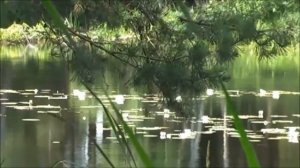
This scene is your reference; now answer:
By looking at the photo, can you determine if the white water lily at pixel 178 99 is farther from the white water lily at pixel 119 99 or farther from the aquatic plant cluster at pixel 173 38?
the white water lily at pixel 119 99

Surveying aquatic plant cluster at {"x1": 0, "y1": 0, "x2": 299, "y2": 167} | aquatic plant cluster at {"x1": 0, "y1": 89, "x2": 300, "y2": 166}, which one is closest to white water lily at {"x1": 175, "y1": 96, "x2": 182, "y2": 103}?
aquatic plant cluster at {"x1": 0, "y1": 0, "x2": 299, "y2": 167}

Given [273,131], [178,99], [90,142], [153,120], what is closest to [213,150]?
[273,131]

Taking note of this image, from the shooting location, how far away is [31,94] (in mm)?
11609

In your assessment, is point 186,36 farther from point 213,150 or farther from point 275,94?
point 275,94

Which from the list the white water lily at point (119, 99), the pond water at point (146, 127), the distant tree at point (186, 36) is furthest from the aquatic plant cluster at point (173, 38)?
the white water lily at point (119, 99)

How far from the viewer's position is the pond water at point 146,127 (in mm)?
7461

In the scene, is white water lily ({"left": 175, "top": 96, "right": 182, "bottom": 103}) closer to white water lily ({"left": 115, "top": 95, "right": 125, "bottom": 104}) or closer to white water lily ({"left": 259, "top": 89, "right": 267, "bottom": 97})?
white water lily ({"left": 115, "top": 95, "right": 125, "bottom": 104})

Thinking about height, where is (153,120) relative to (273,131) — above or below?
above

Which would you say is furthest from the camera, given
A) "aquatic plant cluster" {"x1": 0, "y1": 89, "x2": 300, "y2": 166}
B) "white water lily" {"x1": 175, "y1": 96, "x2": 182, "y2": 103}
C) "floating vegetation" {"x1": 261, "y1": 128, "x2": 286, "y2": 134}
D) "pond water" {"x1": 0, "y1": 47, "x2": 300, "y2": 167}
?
"floating vegetation" {"x1": 261, "y1": 128, "x2": 286, "y2": 134}

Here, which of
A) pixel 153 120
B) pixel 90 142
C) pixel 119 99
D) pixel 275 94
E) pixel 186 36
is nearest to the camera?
pixel 186 36

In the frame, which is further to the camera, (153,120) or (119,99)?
(119,99)

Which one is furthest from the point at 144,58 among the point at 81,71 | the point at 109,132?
the point at 109,132

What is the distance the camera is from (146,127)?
9.05m

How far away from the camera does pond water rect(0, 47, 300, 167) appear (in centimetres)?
746
